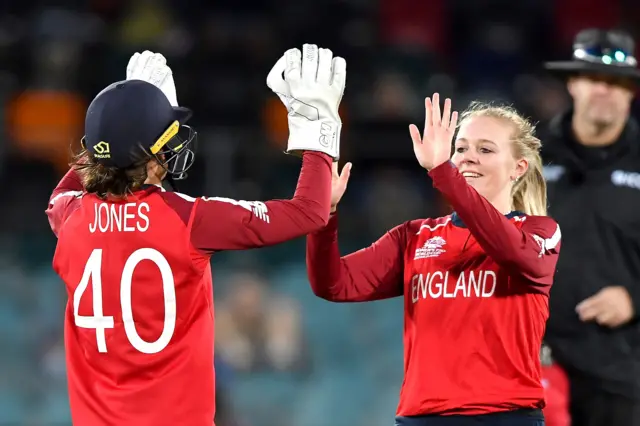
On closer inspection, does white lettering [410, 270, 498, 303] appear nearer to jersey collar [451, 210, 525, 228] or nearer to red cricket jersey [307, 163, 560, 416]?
red cricket jersey [307, 163, 560, 416]

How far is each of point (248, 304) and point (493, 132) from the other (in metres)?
4.39

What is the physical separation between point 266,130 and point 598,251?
4.97m

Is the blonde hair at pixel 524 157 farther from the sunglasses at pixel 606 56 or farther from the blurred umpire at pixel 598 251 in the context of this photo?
the sunglasses at pixel 606 56

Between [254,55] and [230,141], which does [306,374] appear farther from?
[254,55]

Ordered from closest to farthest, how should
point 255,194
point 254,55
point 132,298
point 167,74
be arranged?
point 132,298, point 167,74, point 255,194, point 254,55

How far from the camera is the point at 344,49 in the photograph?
10047mm

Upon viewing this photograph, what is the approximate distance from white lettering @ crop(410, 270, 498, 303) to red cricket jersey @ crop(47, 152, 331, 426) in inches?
17.6

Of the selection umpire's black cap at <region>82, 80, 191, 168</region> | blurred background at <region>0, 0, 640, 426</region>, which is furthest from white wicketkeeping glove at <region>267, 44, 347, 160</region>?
blurred background at <region>0, 0, 640, 426</region>

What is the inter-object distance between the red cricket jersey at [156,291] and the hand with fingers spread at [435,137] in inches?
12.4

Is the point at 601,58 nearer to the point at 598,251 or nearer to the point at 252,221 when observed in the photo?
the point at 598,251

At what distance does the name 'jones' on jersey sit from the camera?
3.47 metres

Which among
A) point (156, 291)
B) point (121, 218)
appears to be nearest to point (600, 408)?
point (156, 291)

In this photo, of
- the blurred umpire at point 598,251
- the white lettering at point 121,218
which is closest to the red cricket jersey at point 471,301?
the white lettering at point 121,218

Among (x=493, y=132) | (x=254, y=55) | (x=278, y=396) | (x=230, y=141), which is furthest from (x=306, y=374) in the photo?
(x=493, y=132)
